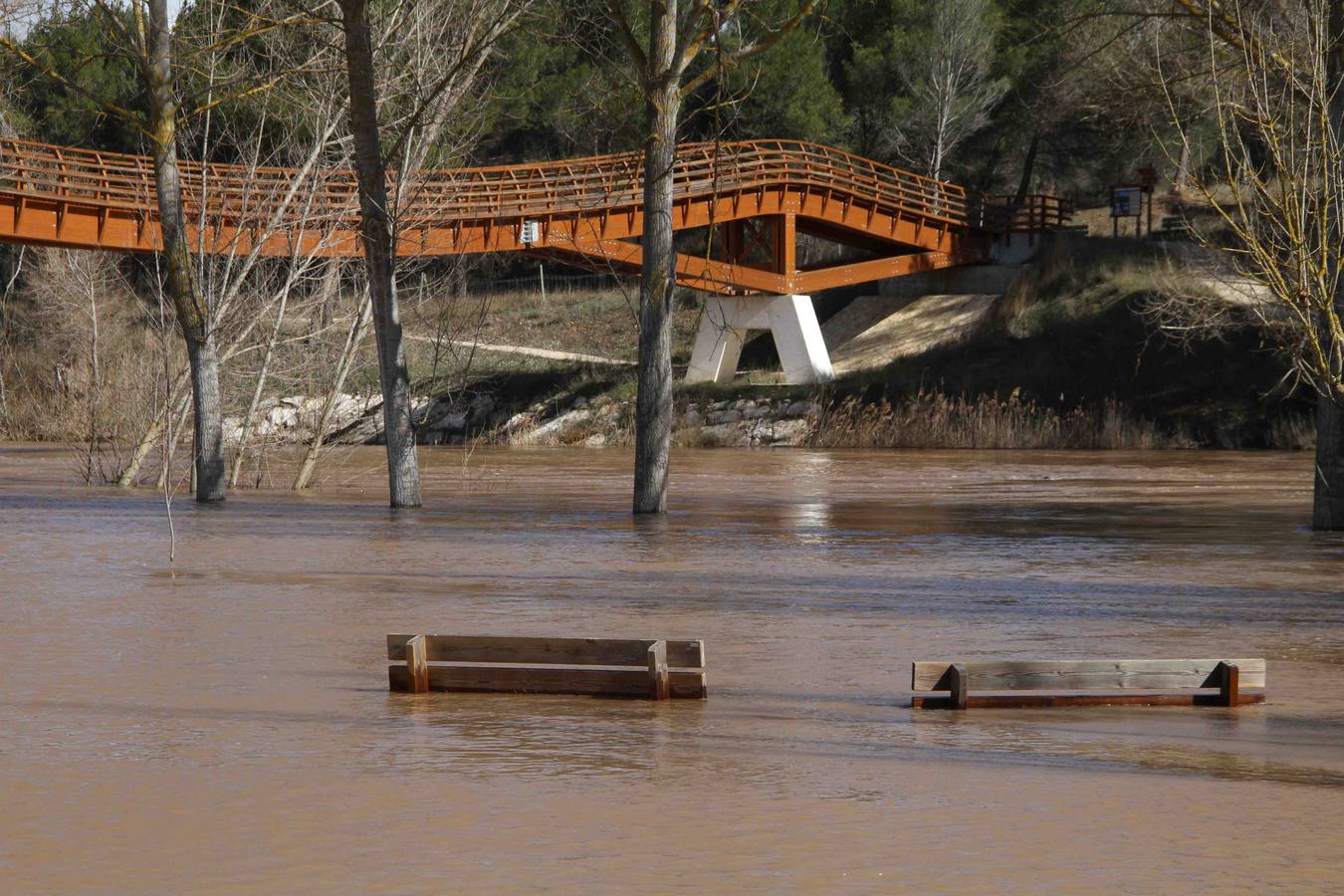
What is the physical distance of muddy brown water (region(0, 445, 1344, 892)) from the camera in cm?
745

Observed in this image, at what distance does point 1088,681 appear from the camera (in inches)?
404

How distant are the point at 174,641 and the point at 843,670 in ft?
15.4

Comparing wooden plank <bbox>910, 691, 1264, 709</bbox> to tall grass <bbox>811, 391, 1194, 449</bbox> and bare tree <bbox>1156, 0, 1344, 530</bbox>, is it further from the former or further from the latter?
tall grass <bbox>811, 391, 1194, 449</bbox>

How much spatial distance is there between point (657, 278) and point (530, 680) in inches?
431

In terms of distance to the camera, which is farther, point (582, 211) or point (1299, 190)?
point (582, 211)

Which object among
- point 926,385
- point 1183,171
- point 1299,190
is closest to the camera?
point 1299,190

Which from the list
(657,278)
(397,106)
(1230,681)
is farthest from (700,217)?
(1230,681)

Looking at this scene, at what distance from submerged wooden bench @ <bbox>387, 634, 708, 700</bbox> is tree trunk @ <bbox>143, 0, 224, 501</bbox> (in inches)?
506

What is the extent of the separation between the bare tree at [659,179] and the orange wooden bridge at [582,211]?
374 centimetres

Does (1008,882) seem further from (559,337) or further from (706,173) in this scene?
(559,337)

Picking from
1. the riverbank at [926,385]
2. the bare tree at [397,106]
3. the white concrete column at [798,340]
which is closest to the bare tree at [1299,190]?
the bare tree at [397,106]

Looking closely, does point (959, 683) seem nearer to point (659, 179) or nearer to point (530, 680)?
point (530, 680)

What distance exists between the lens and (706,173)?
136 feet

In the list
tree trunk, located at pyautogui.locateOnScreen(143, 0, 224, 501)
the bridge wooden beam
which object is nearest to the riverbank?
the bridge wooden beam
